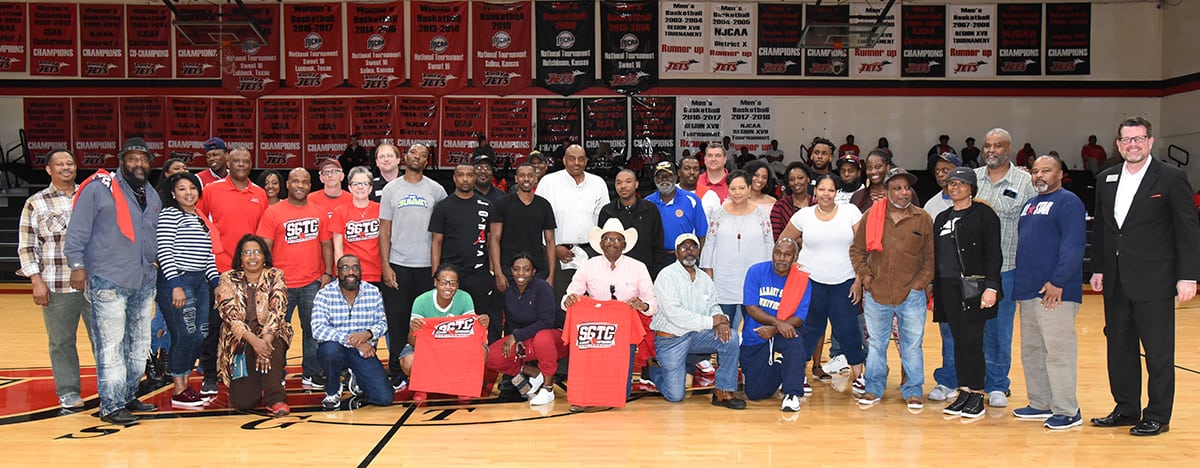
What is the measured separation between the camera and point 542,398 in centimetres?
602

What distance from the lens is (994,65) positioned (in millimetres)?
18469

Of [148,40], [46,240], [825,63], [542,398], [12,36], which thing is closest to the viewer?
[46,240]

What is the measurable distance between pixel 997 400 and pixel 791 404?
4.43 ft

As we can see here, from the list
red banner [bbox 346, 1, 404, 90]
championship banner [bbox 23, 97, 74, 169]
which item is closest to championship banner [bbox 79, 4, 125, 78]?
championship banner [bbox 23, 97, 74, 169]

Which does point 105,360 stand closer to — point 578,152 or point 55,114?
point 578,152

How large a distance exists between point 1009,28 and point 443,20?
1122 cm

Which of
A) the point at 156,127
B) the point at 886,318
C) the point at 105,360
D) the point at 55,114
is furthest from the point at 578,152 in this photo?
the point at 55,114

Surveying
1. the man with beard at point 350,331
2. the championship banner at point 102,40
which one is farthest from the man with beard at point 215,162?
the championship banner at point 102,40

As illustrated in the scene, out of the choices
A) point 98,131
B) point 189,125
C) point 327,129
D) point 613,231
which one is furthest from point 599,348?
point 98,131

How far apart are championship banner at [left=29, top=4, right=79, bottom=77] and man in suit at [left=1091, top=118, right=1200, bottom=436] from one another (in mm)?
18505

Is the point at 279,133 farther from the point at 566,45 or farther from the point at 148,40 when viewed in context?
the point at 566,45

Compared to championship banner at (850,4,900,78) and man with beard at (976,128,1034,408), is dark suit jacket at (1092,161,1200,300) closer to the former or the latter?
man with beard at (976,128,1034,408)

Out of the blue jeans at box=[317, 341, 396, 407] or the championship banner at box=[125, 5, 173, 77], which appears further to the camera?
the championship banner at box=[125, 5, 173, 77]

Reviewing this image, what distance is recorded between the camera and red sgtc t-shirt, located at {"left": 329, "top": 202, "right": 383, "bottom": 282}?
6.44 meters
